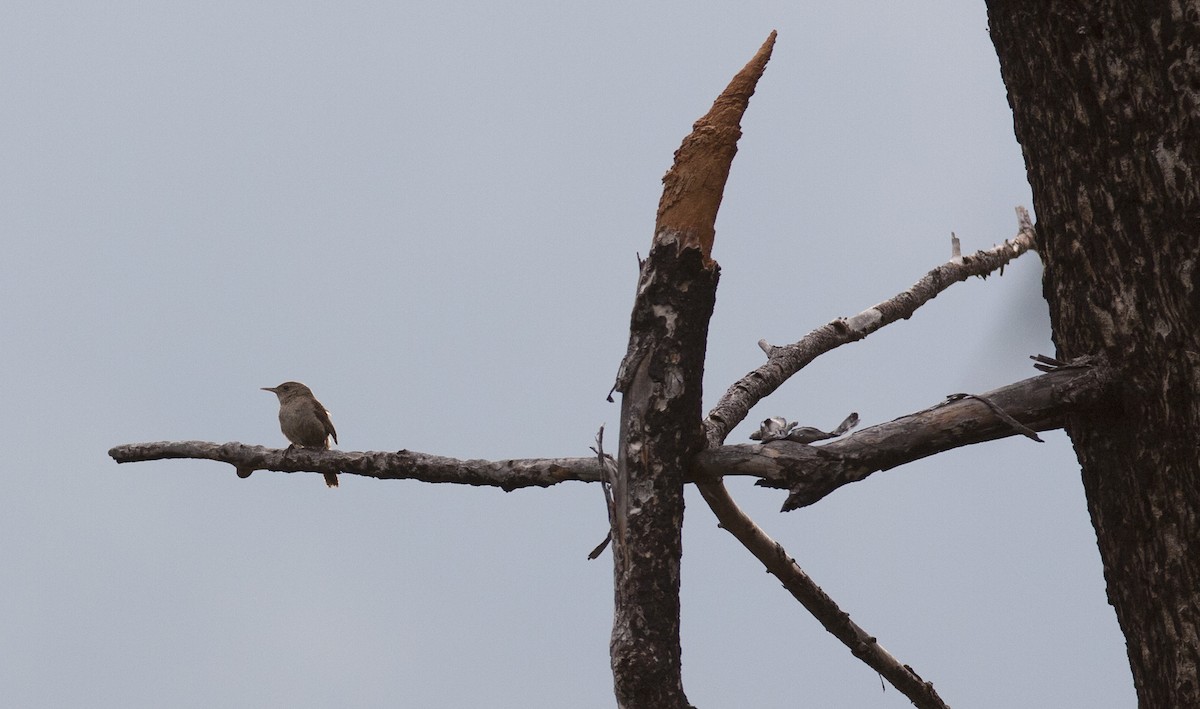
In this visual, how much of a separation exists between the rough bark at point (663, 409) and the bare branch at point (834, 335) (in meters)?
0.25

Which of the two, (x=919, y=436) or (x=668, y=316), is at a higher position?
(x=668, y=316)

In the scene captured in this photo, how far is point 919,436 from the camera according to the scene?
297 centimetres

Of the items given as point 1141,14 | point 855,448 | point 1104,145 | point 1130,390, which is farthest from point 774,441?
point 1141,14

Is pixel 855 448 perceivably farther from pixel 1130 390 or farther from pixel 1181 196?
pixel 1181 196

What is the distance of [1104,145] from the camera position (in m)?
2.75

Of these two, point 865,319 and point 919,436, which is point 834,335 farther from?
point 919,436

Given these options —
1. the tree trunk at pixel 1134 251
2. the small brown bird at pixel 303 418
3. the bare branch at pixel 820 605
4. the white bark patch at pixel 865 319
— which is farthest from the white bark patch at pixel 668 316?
A: the small brown bird at pixel 303 418

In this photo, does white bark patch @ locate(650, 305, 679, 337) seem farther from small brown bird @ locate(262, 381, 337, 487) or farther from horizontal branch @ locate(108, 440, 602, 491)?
small brown bird @ locate(262, 381, 337, 487)

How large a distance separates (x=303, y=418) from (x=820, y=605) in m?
4.08

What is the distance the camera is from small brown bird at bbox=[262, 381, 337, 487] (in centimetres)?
709

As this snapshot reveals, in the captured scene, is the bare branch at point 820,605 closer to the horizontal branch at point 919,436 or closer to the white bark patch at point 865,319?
the horizontal branch at point 919,436

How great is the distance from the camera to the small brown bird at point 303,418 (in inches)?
279

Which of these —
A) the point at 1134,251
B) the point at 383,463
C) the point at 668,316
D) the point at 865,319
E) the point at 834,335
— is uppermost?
the point at 865,319

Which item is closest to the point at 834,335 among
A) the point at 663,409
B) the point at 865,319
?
the point at 865,319
